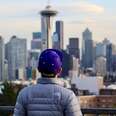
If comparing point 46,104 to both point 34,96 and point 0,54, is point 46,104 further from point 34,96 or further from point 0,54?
point 0,54

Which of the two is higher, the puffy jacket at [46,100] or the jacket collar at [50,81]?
the jacket collar at [50,81]

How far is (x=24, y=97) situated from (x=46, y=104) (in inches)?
7.0

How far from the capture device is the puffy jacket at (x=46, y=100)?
474cm

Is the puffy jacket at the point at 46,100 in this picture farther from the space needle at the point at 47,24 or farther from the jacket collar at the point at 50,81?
the space needle at the point at 47,24

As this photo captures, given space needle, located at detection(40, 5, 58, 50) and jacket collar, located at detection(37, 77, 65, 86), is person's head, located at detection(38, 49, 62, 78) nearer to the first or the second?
jacket collar, located at detection(37, 77, 65, 86)

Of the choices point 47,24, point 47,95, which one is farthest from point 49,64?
point 47,24

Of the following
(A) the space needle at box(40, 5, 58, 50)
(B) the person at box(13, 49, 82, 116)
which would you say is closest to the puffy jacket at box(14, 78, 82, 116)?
(B) the person at box(13, 49, 82, 116)

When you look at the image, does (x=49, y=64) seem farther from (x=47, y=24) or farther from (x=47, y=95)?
(x=47, y=24)

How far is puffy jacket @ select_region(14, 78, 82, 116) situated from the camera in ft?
15.5

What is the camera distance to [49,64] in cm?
481

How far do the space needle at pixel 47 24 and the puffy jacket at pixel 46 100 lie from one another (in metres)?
129

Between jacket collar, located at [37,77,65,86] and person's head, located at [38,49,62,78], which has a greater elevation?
person's head, located at [38,49,62,78]

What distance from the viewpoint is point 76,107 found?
471 centimetres

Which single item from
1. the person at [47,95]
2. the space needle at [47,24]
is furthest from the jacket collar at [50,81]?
the space needle at [47,24]
